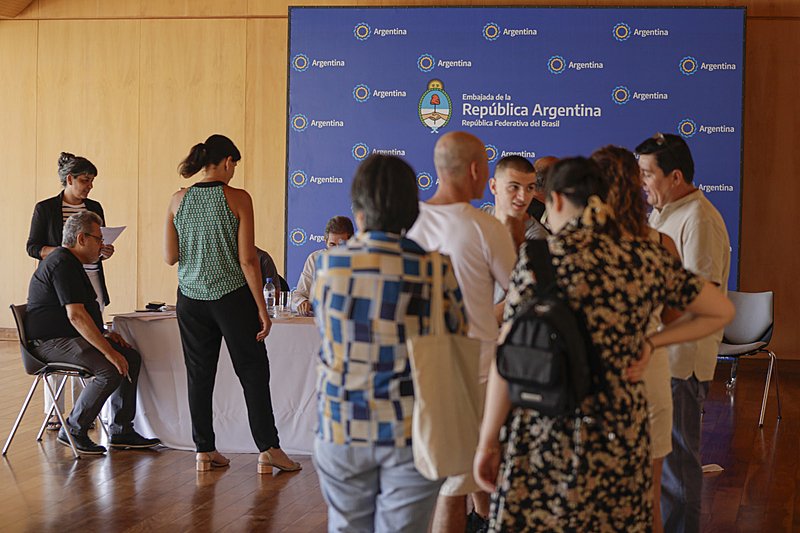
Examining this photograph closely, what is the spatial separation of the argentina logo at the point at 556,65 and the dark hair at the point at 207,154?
4.28m

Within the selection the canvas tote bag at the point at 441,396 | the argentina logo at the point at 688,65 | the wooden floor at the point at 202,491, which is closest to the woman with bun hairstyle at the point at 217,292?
the wooden floor at the point at 202,491

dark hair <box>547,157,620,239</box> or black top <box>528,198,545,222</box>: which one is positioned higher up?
black top <box>528,198,545,222</box>

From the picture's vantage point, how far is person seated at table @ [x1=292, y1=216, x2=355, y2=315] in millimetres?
5052

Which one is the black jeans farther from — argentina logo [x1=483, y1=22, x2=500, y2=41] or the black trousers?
argentina logo [x1=483, y1=22, x2=500, y2=41]

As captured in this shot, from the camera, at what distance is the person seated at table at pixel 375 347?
198cm

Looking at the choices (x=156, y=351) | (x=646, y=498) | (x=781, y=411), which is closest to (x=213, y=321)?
(x=156, y=351)

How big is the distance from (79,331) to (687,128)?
5574mm

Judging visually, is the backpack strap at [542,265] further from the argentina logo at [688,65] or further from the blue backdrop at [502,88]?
the argentina logo at [688,65]

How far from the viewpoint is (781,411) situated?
6094 millimetres

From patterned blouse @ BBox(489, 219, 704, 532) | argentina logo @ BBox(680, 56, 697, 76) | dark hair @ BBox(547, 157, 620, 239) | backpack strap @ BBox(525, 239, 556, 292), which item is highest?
argentina logo @ BBox(680, 56, 697, 76)

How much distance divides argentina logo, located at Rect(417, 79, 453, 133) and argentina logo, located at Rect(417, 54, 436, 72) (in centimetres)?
13

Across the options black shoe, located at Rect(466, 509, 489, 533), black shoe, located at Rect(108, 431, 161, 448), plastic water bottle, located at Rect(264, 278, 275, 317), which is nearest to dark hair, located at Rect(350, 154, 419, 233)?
black shoe, located at Rect(466, 509, 489, 533)

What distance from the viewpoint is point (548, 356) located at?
5.92 feet

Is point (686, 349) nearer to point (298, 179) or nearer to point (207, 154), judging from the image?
point (207, 154)
